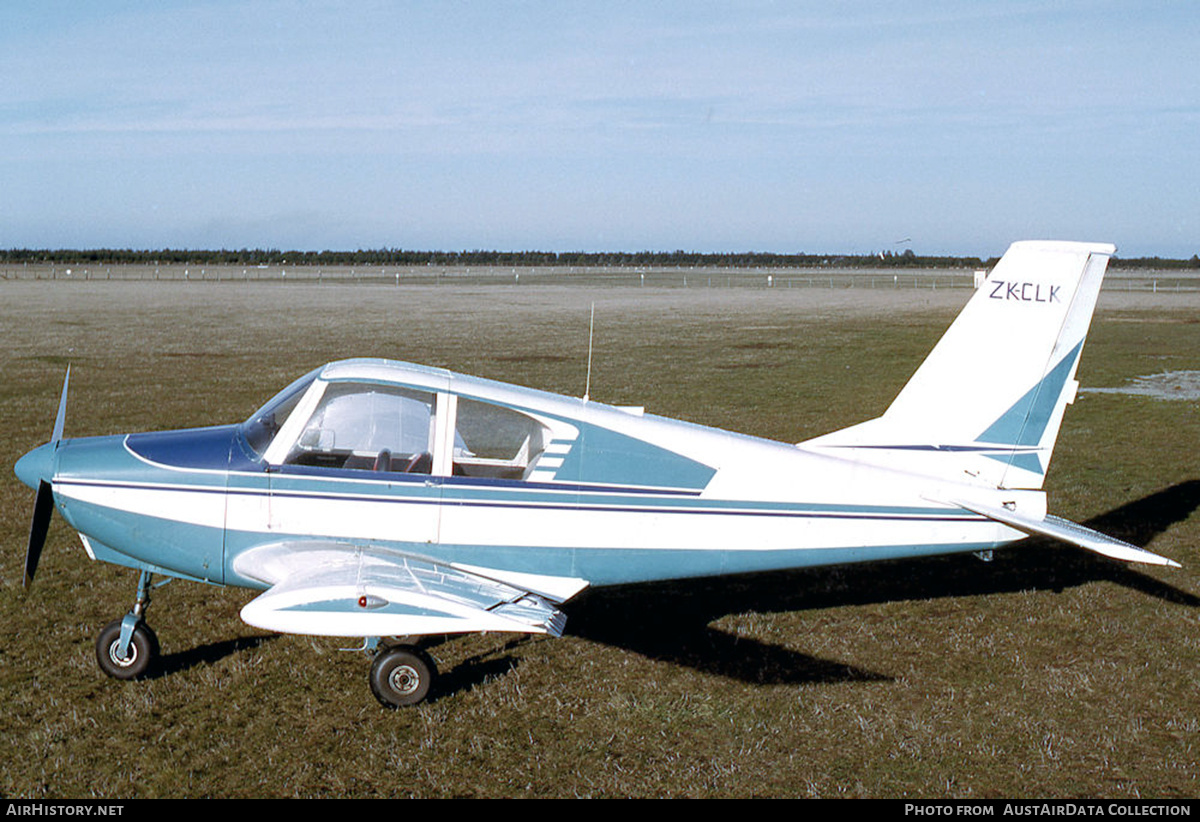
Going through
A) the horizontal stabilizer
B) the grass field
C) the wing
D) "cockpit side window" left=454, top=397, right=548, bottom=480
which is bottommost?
the grass field

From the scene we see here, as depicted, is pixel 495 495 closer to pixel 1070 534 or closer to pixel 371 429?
pixel 371 429

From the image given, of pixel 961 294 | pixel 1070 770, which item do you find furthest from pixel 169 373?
pixel 961 294

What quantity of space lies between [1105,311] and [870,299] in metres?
17.3

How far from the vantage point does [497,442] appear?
667 centimetres

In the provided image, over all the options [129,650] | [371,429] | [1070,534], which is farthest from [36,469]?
[1070,534]

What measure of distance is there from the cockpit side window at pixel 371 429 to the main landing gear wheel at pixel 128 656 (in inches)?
68.2

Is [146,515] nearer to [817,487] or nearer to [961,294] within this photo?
[817,487]

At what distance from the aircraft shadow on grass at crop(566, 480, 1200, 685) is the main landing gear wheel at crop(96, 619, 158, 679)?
3.12m

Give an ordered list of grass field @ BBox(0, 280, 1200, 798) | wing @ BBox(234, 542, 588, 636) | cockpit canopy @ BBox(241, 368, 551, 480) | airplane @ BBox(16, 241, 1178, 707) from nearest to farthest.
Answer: wing @ BBox(234, 542, 588, 636) < grass field @ BBox(0, 280, 1200, 798) < airplane @ BBox(16, 241, 1178, 707) < cockpit canopy @ BBox(241, 368, 551, 480)

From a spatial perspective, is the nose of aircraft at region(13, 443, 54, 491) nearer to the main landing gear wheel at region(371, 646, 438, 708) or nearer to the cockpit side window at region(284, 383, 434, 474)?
the cockpit side window at region(284, 383, 434, 474)

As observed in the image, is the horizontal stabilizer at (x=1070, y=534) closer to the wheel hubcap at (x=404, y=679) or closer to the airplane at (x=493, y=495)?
the airplane at (x=493, y=495)

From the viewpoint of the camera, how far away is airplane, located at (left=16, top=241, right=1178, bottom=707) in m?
6.36

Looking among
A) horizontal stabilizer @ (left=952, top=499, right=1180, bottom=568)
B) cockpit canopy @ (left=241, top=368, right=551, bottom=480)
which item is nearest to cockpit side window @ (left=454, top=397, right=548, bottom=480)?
cockpit canopy @ (left=241, top=368, right=551, bottom=480)

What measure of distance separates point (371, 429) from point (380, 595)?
57.9 inches
